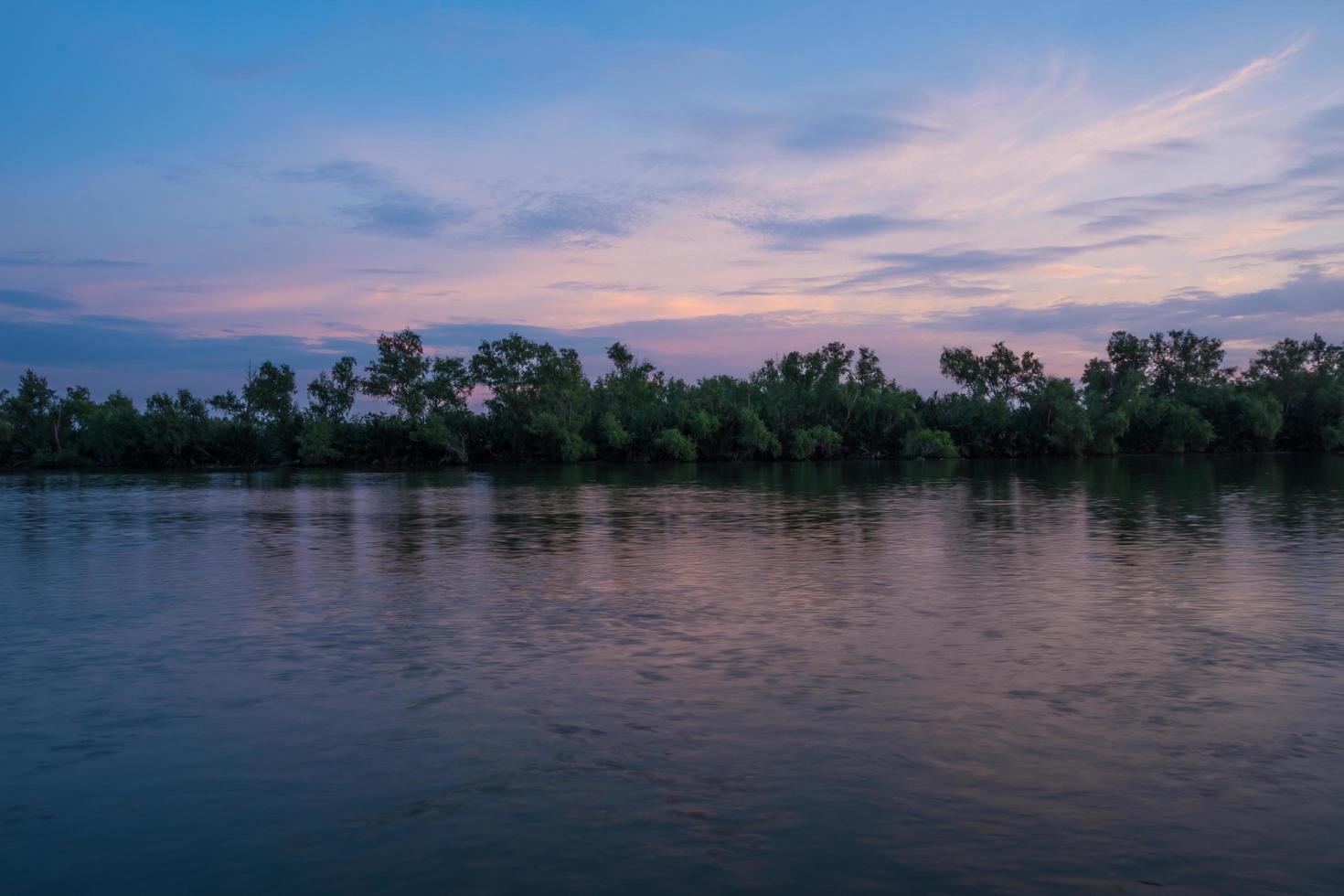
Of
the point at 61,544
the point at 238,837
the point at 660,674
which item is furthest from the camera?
the point at 61,544

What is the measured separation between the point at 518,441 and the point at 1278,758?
85.1 m

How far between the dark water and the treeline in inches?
2650

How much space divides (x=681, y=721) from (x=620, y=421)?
8121cm

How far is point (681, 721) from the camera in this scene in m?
9.38

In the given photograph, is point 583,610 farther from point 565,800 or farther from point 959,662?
point 565,800

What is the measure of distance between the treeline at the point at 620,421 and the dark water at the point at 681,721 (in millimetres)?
67302

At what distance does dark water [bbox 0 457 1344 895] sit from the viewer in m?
6.52

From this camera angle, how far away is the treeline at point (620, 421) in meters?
88.5

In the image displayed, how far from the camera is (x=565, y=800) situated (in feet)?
24.6

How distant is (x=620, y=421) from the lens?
90.3 metres

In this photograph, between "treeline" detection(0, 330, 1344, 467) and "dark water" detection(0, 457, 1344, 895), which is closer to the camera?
"dark water" detection(0, 457, 1344, 895)

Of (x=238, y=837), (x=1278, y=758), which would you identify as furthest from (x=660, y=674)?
(x=1278, y=758)

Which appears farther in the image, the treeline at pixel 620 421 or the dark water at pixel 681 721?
the treeline at pixel 620 421

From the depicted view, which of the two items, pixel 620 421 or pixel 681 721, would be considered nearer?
pixel 681 721
